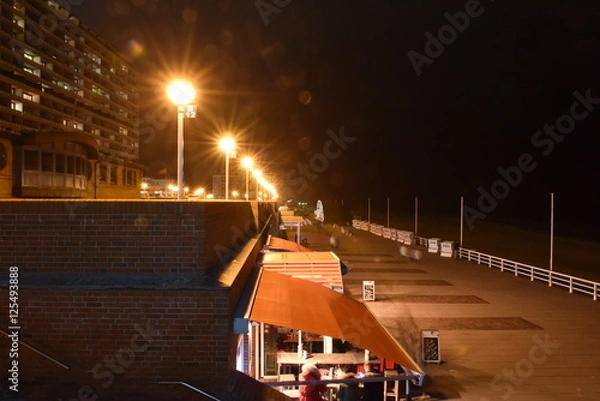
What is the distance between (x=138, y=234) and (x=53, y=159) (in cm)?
2654

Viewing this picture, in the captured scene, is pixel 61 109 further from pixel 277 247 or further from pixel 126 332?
pixel 126 332

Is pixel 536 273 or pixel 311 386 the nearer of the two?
pixel 311 386

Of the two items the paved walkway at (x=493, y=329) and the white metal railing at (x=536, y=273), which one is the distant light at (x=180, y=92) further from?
the white metal railing at (x=536, y=273)

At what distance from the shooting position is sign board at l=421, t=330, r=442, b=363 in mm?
11297

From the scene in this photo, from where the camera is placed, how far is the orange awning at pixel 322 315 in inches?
257

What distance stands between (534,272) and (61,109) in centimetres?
7638

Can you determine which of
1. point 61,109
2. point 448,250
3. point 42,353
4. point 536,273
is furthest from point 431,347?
point 61,109

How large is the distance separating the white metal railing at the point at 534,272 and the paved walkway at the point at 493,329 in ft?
1.50

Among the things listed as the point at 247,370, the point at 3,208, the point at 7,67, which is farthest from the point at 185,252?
the point at 7,67

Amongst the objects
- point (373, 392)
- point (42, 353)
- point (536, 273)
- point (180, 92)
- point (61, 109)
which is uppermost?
point (61, 109)

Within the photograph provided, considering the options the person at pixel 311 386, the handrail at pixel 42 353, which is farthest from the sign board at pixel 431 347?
the handrail at pixel 42 353

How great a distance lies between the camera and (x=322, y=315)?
7414 millimetres

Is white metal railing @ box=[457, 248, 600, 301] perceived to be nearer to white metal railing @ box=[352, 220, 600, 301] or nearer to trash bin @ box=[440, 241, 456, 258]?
white metal railing @ box=[352, 220, 600, 301]

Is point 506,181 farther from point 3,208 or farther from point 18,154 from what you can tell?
point 3,208
